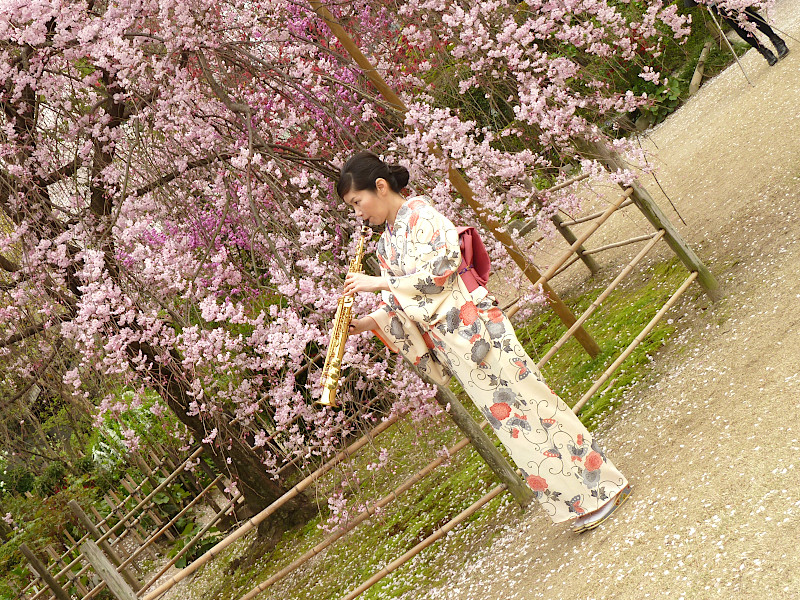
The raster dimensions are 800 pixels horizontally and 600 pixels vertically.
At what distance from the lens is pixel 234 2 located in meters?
4.39

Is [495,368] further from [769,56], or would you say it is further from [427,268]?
[769,56]

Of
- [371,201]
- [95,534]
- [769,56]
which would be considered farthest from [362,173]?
[769,56]

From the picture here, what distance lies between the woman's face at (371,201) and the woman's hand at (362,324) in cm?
44

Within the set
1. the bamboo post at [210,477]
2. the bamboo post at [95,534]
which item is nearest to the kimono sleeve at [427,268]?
the bamboo post at [95,534]

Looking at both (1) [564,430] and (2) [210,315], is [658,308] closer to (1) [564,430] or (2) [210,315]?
(1) [564,430]

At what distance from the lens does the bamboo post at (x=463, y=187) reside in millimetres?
3967

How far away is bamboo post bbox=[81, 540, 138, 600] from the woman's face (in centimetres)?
183

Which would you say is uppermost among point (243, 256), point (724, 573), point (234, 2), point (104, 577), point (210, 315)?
point (234, 2)

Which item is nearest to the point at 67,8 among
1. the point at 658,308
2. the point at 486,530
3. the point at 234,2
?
the point at 234,2

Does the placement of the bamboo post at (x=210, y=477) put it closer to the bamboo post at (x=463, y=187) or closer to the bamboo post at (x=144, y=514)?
the bamboo post at (x=144, y=514)

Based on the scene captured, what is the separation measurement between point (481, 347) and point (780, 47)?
6.31 m

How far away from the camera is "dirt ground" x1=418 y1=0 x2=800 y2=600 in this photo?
238 cm

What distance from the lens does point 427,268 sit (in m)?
2.89

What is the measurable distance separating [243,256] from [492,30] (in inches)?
86.1
